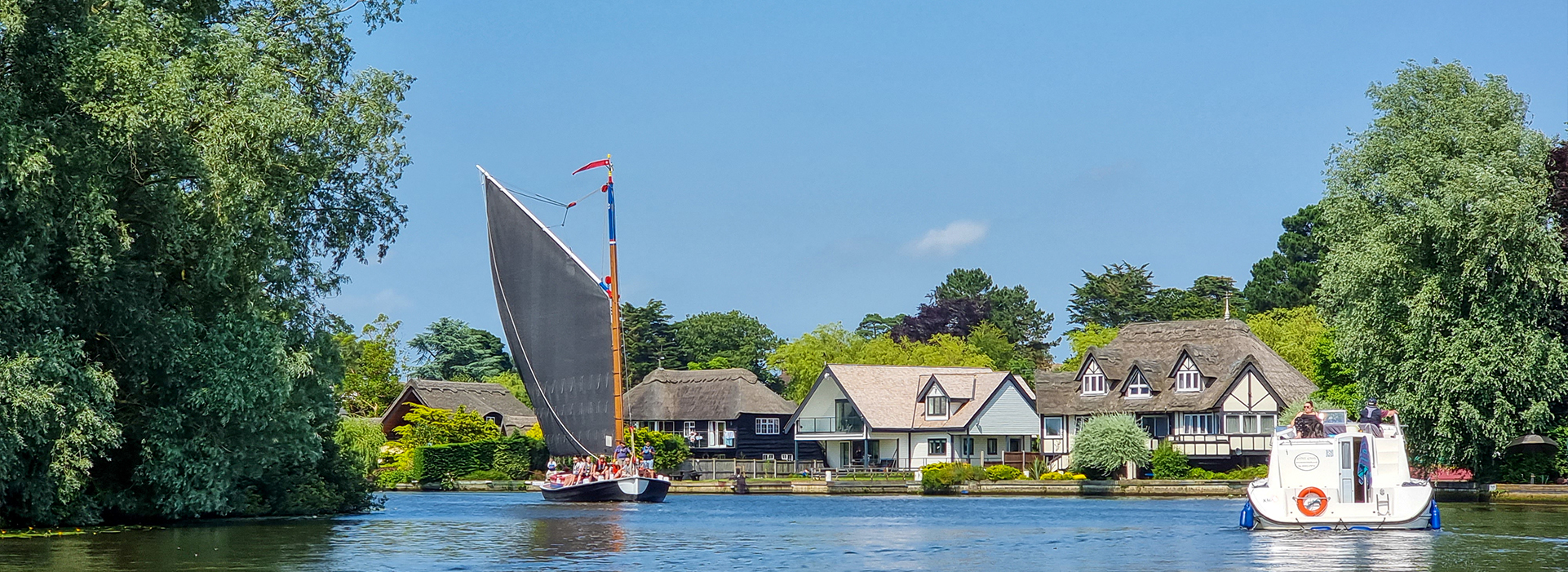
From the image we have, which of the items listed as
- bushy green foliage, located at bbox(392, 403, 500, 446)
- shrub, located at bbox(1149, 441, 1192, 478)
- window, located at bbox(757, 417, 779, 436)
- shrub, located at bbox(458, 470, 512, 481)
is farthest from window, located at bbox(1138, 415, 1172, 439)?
bushy green foliage, located at bbox(392, 403, 500, 446)

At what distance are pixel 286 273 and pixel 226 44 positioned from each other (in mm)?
5180

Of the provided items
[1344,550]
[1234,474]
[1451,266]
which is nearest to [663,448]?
[1234,474]

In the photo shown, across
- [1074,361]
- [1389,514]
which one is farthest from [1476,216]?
[1074,361]

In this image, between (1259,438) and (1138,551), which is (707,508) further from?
(1259,438)

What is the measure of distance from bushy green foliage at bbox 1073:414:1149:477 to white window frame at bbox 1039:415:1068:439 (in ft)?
34.0

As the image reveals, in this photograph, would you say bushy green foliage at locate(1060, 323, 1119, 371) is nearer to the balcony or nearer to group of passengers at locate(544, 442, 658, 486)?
the balcony

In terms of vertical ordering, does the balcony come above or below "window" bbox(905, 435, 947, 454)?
above

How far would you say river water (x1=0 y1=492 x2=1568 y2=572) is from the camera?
917 inches

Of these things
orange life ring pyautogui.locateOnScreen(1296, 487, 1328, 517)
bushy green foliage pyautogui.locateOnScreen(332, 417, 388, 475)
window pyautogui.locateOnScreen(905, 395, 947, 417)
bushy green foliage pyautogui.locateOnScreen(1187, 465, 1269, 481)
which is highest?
window pyautogui.locateOnScreen(905, 395, 947, 417)

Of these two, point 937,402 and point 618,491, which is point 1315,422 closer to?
point 618,491

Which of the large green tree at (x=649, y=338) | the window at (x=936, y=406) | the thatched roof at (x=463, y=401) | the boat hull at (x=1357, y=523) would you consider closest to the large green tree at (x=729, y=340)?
the large green tree at (x=649, y=338)

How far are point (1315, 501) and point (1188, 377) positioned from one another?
43.9 m

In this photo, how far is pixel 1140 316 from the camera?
367 ft

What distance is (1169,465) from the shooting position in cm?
6438
